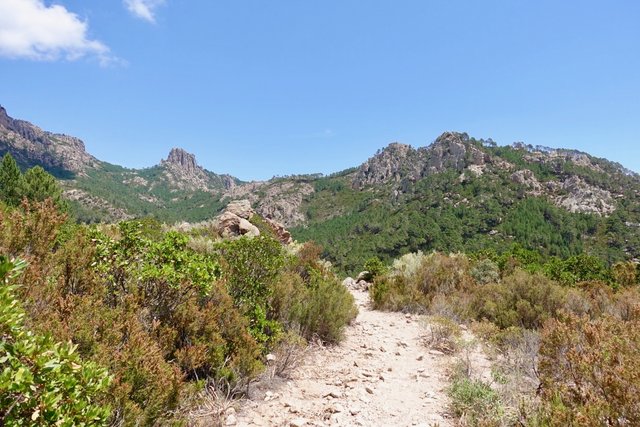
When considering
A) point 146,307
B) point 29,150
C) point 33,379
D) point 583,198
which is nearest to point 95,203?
point 29,150

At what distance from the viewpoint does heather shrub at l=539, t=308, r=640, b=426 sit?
2.84m

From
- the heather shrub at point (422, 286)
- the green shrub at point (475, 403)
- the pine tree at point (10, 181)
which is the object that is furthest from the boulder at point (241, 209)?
the green shrub at point (475, 403)

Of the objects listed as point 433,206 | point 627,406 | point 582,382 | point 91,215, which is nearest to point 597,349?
point 582,382

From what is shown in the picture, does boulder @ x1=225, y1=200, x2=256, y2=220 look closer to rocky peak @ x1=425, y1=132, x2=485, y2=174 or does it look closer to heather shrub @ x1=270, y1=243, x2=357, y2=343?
heather shrub @ x1=270, y1=243, x2=357, y2=343

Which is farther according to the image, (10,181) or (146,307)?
(10,181)

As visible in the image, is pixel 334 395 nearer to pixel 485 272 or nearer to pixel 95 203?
pixel 485 272

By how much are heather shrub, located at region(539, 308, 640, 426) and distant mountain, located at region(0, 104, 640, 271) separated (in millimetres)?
46290

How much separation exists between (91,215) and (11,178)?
91628 millimetres

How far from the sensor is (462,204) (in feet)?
246

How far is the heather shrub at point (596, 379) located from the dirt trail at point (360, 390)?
1451mm

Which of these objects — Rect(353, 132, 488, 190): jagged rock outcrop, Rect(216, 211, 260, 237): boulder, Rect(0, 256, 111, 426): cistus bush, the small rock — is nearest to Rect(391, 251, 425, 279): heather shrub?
Rect(216, 211, 260, 237): boulder

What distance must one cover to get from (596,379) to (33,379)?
4.39 m

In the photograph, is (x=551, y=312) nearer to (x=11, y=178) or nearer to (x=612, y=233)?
(x=11, y=178)

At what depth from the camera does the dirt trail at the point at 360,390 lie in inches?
172
